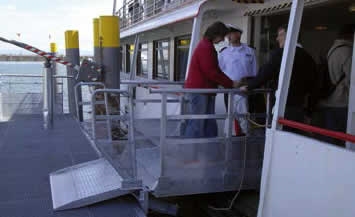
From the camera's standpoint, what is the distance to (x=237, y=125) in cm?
498

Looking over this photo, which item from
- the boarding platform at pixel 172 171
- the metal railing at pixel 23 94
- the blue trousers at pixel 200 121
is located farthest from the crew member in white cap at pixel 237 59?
the metal railing at pixel 23 94

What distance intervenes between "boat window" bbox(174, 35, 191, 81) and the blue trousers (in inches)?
197

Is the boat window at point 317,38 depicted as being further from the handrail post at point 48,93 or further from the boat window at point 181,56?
the handrail post at point 48,93

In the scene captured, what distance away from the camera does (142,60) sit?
15.7 metres

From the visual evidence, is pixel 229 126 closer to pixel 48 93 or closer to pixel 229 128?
pixel 229 128

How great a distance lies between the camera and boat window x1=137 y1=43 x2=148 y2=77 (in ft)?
48.8

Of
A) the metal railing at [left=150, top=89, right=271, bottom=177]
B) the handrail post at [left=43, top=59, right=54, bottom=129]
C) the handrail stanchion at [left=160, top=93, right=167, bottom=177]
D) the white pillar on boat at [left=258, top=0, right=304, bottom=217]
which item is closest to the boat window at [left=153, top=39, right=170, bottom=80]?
the handrail post at [left=43, top=59, right=54, bottom=129]

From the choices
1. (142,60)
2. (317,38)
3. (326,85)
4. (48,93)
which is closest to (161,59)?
(142,60)

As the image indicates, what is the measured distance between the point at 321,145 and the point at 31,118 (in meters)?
7.87

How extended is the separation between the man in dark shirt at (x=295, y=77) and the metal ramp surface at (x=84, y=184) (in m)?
1.92

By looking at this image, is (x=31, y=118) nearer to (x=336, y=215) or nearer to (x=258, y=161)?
(x=258, y=161)

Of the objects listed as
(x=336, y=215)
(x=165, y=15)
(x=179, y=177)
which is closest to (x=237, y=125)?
(x=179, y=177)

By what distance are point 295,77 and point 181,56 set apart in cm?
630

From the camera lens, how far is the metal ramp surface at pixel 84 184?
448 centimetres
